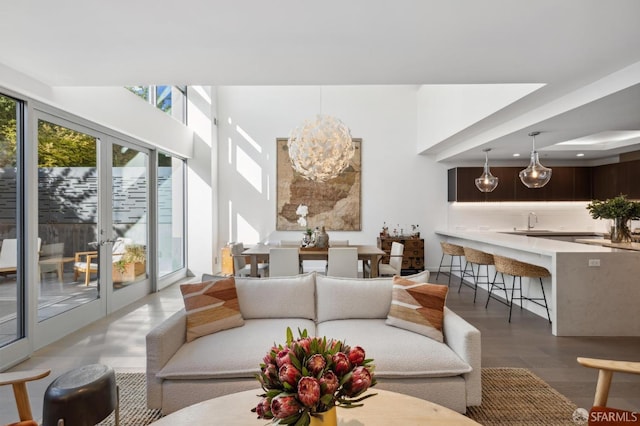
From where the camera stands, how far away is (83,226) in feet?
14.3

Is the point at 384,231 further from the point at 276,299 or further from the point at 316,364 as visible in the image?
the point at 316,364

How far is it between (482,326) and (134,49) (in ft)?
14.9

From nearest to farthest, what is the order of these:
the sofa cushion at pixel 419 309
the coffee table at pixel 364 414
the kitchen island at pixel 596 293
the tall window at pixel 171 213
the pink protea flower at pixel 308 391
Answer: the pink protea flower at pixel 308 391 → the coffee table at pixel 364 414 → the sofa cushion at pixel 419 309 → the kitchen island at pixel 596 293 → the tall window at pixel 171 213

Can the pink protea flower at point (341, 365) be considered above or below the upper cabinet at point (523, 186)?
below

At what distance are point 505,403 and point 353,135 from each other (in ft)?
20.6

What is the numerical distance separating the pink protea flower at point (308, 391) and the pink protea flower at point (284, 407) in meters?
0.03

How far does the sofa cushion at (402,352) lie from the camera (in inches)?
88.1

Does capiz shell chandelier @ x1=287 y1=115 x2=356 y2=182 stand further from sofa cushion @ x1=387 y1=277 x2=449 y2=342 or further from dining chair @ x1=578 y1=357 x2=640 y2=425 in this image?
dining chair @ x1=578 y1=357 x2=640 y2=425

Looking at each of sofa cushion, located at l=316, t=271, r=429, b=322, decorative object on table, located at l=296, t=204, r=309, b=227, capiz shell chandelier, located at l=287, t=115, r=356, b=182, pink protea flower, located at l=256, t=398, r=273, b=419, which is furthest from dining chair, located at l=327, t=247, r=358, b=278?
pink protea flower, located at l=256, t=398, r=273, b=419

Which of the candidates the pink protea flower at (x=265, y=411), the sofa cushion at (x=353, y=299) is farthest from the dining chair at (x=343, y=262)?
the pink protea flower at (x=265, y=411)

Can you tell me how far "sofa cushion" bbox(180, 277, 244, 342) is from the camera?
8.61 feet

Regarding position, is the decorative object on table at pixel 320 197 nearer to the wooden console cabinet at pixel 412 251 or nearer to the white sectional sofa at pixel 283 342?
the wooden console cabinet at pixel 412 251

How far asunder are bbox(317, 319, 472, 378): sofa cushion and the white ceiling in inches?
87.2

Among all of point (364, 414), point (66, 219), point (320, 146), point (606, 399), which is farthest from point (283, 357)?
point (66, 219)
